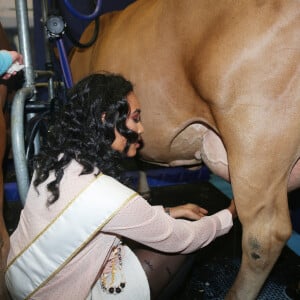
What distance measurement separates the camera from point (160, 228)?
0.97m

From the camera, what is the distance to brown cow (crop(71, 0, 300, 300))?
39.1 inches

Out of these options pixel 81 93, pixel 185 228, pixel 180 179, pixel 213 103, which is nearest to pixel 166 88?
pixel 213 103

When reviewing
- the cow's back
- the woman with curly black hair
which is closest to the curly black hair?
the woman with curly black hair

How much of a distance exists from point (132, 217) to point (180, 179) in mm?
2153

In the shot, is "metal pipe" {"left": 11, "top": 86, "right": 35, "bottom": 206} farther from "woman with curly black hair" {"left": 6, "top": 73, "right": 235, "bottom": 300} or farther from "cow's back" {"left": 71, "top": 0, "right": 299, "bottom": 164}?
"cow's back" {"left": 71, "top": 0, "right": 299, "bottom": 164}

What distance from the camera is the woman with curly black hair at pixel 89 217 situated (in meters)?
0.87

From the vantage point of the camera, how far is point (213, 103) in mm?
1103

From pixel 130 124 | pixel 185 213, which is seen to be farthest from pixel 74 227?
pixel 185 213

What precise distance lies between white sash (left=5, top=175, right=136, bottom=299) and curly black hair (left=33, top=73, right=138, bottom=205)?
101 mm

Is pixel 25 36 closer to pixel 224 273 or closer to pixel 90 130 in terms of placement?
pixel 90 130

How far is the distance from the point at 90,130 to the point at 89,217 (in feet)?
0.83

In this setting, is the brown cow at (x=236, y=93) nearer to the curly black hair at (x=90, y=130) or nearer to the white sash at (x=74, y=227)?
the curly black hair at (x=90, y=130)

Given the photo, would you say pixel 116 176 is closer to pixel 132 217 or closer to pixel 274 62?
pixel 132 217

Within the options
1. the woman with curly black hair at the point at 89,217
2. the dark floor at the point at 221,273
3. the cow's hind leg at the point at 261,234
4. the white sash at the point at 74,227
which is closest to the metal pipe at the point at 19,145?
the woman with curly black hair at the point at 89,217
